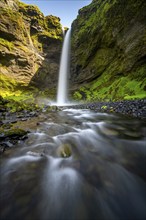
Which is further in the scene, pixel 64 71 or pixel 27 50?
pixel 64 71

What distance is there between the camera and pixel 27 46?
27.8 meters

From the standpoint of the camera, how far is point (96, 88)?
894 inches

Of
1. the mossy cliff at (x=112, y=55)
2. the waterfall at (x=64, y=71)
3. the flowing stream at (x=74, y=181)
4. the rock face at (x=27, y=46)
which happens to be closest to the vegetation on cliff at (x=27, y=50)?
the rock face at (x=27, y=46)

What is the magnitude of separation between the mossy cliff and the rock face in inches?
259

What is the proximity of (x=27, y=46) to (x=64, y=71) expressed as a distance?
10103mm

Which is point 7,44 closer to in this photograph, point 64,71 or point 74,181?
point 64,71

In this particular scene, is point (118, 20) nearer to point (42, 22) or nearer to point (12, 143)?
point (42, 22)

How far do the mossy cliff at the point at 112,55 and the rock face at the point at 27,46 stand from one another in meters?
6.58

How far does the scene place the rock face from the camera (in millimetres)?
23684

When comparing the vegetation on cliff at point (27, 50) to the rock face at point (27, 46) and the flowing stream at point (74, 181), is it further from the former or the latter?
the flowing stream at point (74, 181)

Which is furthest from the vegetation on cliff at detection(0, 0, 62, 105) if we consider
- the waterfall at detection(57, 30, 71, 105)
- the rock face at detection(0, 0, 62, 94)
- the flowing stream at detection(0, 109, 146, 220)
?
the flowing stream at detection(0, 109, 146, 220)

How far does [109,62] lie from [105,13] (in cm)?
925

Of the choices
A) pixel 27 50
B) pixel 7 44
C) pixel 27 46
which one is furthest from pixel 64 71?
pixel 7 44

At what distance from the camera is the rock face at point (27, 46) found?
23684 millimetres
